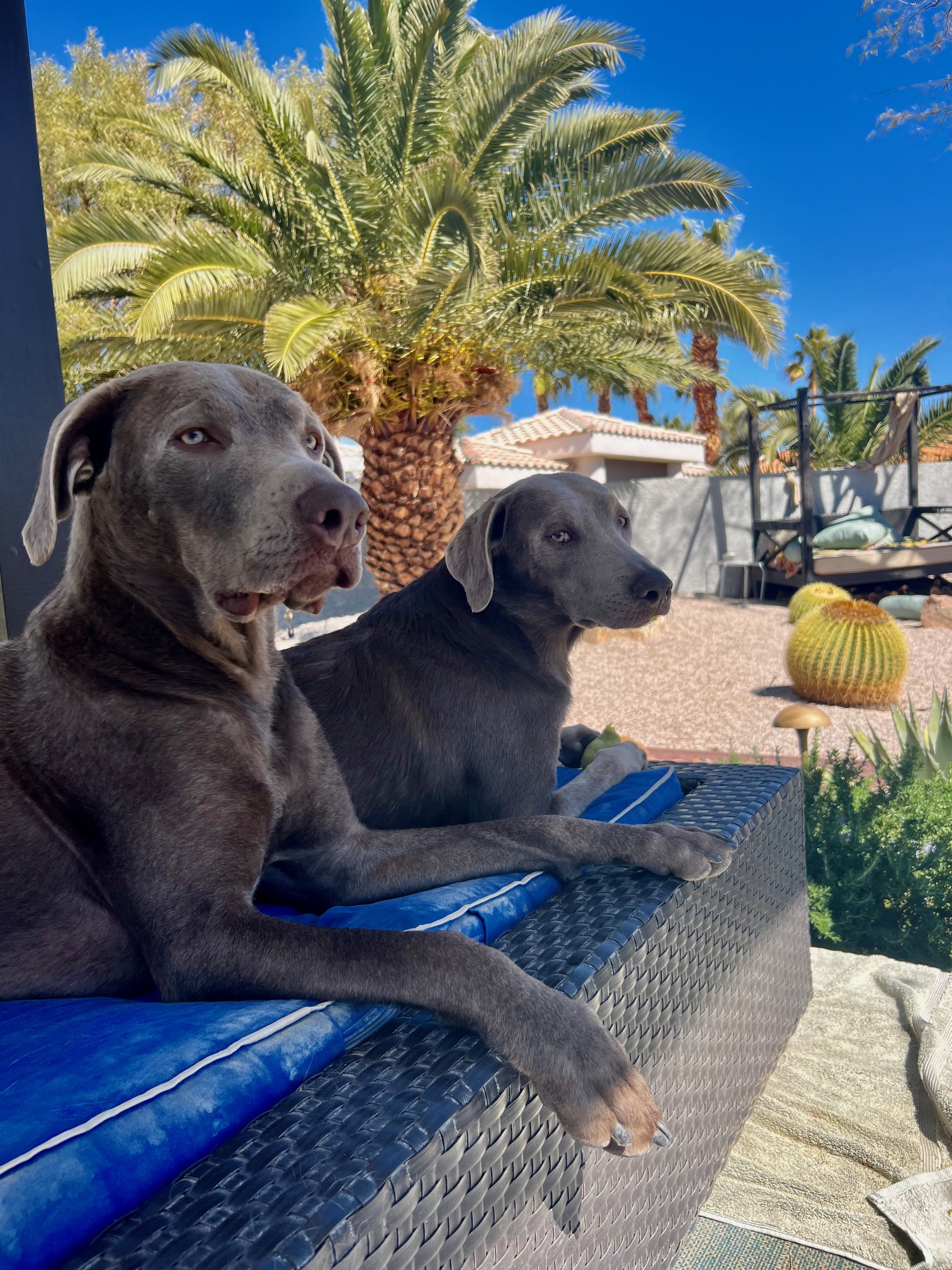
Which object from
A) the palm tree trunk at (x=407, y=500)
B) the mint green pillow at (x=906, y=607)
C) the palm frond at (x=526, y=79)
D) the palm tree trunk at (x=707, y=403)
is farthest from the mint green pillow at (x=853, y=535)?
the palm tree trunk at (x=707, y=403)

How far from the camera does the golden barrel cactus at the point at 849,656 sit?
1031cm

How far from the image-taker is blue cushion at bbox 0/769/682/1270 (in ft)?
3.15

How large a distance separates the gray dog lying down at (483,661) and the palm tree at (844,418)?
25.6 m

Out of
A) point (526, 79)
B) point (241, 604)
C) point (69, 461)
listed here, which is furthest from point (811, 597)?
point (69, 461)

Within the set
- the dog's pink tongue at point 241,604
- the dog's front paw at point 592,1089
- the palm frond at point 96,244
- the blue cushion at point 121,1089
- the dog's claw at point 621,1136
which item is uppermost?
the palm frond at point 96,244

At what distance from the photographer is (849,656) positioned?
10484mm

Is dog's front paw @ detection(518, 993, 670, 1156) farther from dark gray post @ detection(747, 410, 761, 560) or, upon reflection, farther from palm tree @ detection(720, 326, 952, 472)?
palm tree @ detection(720, 326, 952, 472)

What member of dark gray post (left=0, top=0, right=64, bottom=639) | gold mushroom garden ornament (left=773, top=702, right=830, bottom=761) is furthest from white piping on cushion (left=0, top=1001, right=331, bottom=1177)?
gold mushroom garden ornament (left=773, top=702, right=830, bottom=761)

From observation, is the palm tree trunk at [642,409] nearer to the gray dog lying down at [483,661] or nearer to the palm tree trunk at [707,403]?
the palm tree trunk at [707,403]

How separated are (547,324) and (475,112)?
2.36 meters

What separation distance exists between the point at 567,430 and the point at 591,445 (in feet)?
3.43

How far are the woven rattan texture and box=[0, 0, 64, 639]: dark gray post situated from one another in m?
2.14

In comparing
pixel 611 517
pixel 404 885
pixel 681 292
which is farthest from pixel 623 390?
pixel 404 885

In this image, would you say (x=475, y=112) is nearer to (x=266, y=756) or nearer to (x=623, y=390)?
(x=623, y=390)
